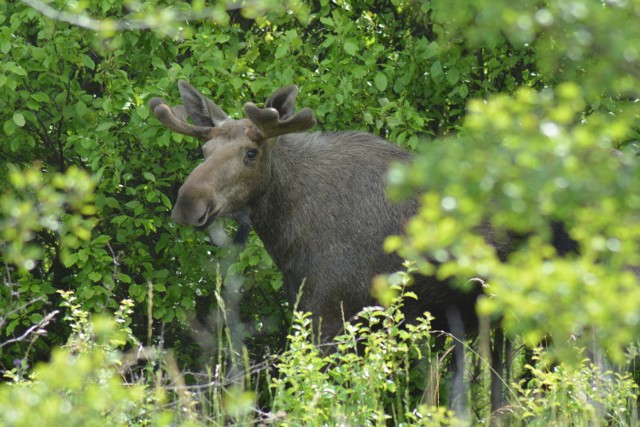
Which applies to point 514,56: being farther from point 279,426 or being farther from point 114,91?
point 279,426

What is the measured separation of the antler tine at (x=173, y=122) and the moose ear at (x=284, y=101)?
44 cm

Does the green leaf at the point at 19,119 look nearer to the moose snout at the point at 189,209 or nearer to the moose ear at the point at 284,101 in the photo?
the moose snout at the point at 189,209

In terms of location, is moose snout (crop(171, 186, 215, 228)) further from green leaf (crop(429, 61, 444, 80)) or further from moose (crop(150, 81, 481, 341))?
green leaf (crop(429, 61, 444, 80))

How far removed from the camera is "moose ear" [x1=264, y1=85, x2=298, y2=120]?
7.29 metres

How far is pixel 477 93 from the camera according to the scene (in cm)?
820

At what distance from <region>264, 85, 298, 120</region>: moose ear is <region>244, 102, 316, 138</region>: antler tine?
0.11m

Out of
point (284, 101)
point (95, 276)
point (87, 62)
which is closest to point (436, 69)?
point (284, 101)

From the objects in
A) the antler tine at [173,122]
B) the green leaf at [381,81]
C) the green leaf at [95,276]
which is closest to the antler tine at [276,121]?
the antler tine at [173,122]

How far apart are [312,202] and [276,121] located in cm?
57

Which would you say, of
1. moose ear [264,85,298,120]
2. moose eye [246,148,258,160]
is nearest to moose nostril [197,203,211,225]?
moose eye [246,148,258,160]

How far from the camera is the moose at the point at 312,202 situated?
276 inches

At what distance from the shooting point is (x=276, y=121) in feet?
23.3

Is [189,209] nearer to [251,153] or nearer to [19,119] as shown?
[251,153]

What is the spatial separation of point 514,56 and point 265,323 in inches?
109
